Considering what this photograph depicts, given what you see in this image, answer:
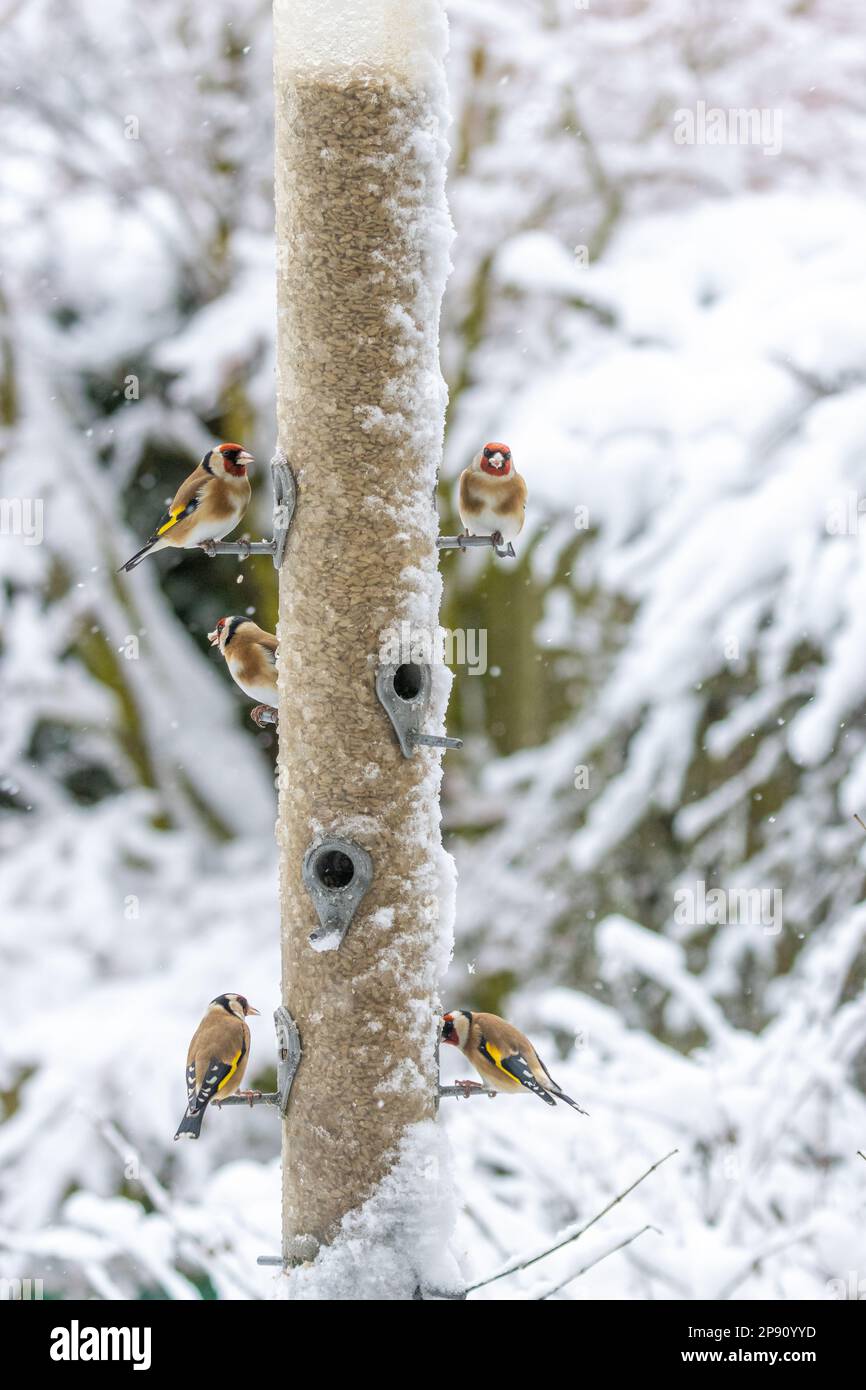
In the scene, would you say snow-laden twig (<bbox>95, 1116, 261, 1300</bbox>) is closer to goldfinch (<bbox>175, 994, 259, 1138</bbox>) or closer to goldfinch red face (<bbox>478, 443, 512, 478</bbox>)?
goldfinch (<bbox>175, 994, 259, 1138</bbox>)

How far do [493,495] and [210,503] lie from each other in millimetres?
485

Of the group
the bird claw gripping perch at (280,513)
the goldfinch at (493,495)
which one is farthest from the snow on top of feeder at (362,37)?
the goldfinch at (493,495)

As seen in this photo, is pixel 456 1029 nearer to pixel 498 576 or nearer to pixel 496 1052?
pixel 496 1052

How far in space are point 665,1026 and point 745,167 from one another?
14.0 ft

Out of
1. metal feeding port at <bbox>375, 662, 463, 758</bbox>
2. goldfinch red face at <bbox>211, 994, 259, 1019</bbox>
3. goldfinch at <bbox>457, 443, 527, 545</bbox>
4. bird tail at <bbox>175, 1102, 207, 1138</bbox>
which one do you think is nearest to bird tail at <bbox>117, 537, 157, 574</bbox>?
metal feeding port at <bbox>375, 662, 463, 758</bbox>

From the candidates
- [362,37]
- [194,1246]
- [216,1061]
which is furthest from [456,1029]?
[362,37]

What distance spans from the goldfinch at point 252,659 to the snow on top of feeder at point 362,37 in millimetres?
842

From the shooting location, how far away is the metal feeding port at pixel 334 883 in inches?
88.3

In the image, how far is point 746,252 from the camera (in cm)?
547

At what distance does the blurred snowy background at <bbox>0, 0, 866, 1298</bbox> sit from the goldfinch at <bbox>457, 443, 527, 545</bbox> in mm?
1359

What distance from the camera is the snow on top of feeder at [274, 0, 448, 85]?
2.20 metres

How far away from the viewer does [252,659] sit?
2.49 m
